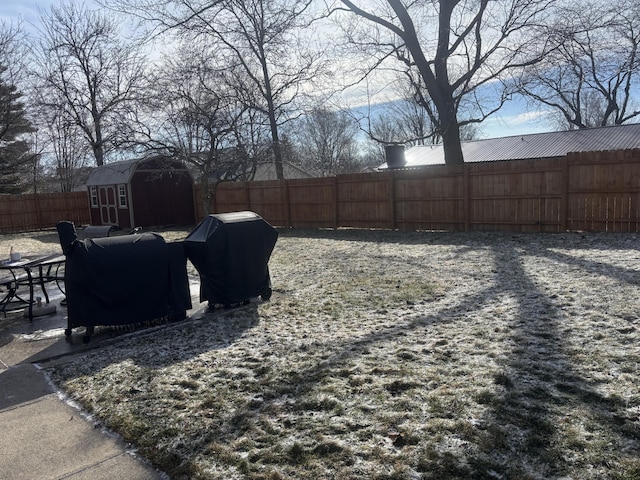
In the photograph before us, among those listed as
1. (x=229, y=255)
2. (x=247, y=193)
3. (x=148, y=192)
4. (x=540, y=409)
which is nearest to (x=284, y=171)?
(x=148, y=192)

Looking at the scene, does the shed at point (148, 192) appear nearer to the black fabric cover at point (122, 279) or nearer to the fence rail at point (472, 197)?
the fence rail at point (472, 197)

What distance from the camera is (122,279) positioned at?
5.18 meters

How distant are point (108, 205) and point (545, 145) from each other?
73.7 ft

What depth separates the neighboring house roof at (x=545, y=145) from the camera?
2234cm

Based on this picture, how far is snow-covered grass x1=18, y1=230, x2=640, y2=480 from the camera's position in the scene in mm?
2604

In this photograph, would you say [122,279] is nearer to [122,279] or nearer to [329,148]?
[122,279]

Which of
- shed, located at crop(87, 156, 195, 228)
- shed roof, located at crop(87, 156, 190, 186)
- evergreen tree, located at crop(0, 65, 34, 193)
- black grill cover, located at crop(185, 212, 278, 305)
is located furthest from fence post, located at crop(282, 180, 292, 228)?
evergreen tree, located at crop(0, 65, 34, 193)

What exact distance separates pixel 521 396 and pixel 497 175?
10.1 meters

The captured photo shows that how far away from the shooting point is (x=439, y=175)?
13422mm

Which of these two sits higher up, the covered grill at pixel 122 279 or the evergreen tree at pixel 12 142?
the evergreen tree at pixel 12 142

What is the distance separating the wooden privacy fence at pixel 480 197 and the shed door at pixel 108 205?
8420mm

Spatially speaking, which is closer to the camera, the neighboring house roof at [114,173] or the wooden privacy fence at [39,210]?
the neighboring house roof at [114,173]

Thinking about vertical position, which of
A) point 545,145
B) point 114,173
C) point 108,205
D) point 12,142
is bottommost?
point 108,205

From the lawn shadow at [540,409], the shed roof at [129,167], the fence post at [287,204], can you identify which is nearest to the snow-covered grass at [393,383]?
the lawn shadow at [540,409]
